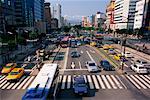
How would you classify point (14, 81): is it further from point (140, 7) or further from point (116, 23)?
point (116, 23)

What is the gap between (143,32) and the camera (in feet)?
390

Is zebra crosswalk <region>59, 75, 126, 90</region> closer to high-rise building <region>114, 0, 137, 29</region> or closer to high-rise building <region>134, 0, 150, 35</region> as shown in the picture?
high-rise building <region>134, 0, 150, 35</region>

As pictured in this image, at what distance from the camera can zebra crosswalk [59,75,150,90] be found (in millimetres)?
27594

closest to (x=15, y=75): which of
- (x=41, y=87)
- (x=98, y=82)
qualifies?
(x=98, y=82)

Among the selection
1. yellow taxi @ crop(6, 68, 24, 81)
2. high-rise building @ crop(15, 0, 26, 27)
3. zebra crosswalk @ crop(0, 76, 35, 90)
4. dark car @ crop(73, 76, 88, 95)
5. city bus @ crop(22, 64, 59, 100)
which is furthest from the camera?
high-rise building @ crop(15, 0, 26, 27)

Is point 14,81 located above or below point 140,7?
below

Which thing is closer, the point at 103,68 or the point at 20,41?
the point at 103,68

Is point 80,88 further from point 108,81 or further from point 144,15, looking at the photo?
point 144,15

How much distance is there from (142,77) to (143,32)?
92880mm

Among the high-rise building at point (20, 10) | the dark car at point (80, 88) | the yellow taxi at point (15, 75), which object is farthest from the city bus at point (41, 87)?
Answer: the high-rise building at point (20, 10)

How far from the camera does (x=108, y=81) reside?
29.9 m

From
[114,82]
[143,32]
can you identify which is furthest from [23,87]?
[143,32]

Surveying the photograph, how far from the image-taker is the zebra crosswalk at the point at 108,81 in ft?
90.5

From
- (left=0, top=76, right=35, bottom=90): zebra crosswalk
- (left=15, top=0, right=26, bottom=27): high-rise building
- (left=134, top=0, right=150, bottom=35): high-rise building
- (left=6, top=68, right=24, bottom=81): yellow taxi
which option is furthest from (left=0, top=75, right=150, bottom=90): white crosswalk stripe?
(left=15, top=0, right=26, bottom=27): high-rise building
